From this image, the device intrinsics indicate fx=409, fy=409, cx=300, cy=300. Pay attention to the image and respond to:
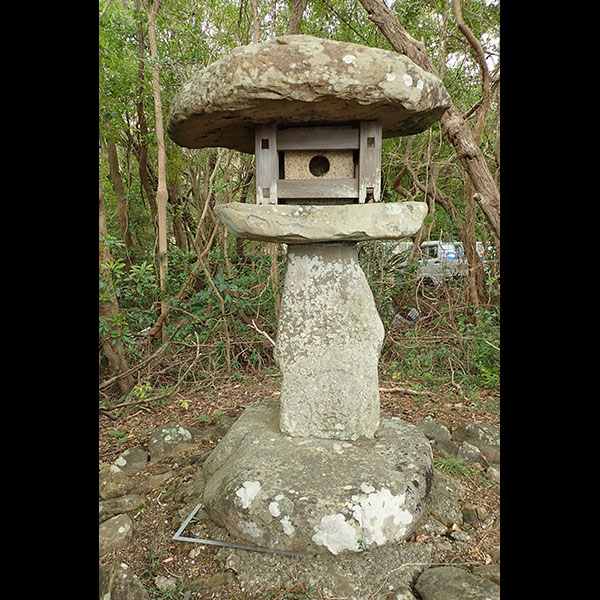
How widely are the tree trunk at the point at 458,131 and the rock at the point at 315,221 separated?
2.27 m

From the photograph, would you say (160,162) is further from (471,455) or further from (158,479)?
(471,455)

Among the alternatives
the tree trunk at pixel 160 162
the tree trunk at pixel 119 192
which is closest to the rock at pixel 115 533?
the tree trunk at pixel 160 162

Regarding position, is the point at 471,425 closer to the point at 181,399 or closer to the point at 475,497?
the point at 475,497

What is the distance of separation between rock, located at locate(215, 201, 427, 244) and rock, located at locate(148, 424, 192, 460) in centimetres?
198

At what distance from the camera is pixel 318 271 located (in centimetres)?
285

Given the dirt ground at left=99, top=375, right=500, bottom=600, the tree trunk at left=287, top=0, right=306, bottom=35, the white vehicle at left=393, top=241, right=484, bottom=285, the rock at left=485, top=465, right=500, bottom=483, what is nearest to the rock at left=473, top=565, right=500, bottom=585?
the dirt ground at left=99, top=375, right=500, bottom=600

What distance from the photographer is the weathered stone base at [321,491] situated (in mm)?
2238

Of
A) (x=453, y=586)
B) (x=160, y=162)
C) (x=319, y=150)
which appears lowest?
(x=453, y=586)

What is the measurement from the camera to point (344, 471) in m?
2.47

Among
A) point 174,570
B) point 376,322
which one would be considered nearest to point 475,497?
point 376,322

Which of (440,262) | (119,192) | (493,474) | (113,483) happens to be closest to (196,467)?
(113,483)

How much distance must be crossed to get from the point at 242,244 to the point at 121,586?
17.7 ft

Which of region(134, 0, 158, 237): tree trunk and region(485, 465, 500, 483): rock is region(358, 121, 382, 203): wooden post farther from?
region(134, 0, 158, 237): tree trunk

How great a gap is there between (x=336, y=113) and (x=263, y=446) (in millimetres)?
2172
